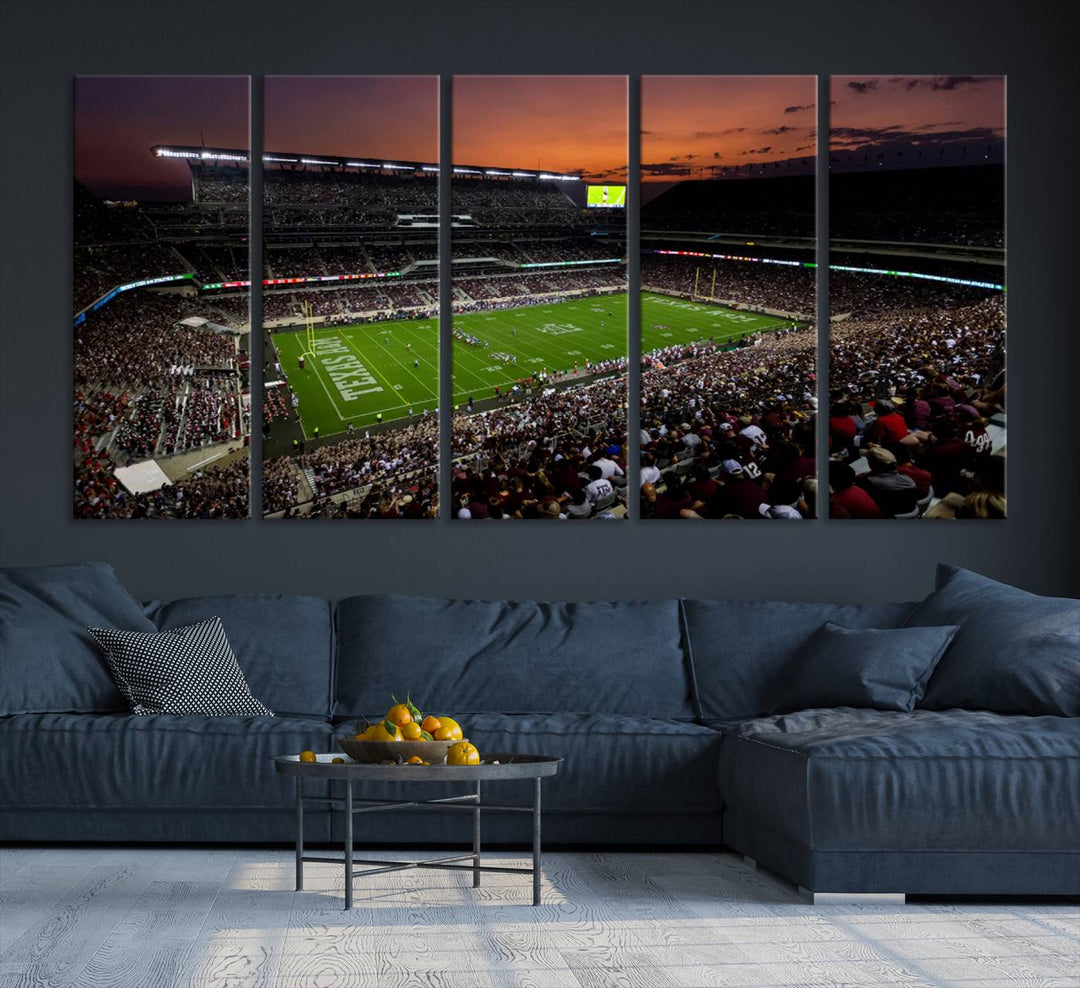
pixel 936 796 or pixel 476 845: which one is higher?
pixel 936 796

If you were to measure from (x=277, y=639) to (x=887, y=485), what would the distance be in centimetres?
259

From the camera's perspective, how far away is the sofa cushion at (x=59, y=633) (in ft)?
15.6

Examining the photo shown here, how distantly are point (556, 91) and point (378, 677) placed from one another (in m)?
2.59

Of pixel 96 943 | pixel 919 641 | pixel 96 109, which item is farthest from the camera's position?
pixel 96 109

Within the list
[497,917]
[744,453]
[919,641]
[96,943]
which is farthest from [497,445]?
[96,943]

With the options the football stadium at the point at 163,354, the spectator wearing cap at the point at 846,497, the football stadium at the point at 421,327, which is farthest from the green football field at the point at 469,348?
the spectator wearing cap at the point at 846,497

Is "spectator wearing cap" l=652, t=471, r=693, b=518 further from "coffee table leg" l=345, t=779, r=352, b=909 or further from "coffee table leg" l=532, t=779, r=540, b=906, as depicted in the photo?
"coffee table leg" l=345, t=779, r=352, b=909

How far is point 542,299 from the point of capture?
584cm

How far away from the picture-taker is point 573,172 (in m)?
5.84

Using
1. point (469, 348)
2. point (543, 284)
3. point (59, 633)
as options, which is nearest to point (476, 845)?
point (59, 633)

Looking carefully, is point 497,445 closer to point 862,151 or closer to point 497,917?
point 862,151

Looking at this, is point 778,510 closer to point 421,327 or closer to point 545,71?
point 421,327

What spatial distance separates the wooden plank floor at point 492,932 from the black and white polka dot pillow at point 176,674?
69 centimetres

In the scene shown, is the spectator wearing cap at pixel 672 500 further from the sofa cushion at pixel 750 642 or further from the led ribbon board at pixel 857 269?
the led ribbon board at pixel 857 269
